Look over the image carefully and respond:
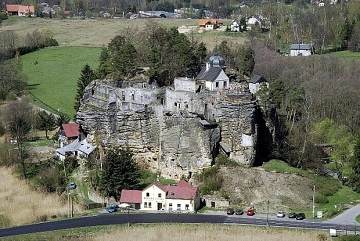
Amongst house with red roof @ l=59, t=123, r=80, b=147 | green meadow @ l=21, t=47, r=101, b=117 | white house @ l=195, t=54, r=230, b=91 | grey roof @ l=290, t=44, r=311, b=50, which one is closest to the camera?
white house @ l=195, t=54, r=230, b=91

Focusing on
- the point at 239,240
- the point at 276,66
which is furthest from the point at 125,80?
the point at 276,66

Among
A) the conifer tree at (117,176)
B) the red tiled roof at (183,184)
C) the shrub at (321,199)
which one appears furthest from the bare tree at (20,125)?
the shrub at (321,199)

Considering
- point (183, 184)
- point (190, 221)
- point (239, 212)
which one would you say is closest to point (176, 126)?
point (183, 184)

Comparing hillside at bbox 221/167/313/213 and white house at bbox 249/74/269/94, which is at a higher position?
white house at bbox 249/74/269/94

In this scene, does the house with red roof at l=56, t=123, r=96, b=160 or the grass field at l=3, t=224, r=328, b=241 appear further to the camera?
the house with red roof at l=56, t=123, r=96, b=160

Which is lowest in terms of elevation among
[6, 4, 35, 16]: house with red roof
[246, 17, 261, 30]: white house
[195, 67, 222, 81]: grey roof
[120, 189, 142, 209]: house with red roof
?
[120, 189, 142, 209]: house with red roof

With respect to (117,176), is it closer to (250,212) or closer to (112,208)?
(112,208)

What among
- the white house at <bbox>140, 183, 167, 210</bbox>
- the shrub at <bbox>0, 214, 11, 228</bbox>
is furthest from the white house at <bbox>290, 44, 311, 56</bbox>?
the shrub at <bbox>0, 214, 11, 228</bbox>

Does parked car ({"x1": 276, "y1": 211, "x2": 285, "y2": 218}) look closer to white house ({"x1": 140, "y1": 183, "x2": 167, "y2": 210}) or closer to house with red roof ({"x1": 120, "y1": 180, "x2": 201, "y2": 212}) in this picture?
house with red roof ({"x1": 120, "y1": 180, "x2": 201, "y2": 212})

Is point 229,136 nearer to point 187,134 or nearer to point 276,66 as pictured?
point 187,134
